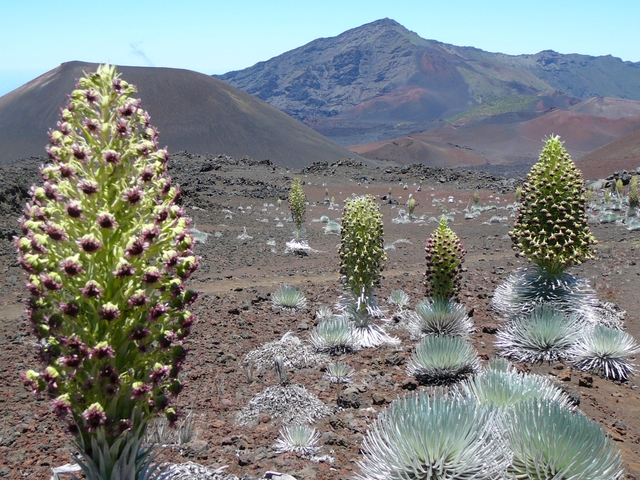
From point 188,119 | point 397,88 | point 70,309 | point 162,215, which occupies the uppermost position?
point 397,88

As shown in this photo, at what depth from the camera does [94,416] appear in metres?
1.46

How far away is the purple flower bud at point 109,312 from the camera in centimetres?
145

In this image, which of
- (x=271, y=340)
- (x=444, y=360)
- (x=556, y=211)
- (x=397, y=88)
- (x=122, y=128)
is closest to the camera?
(x=122, y=128)

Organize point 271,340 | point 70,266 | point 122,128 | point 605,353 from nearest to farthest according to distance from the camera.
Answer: point 70,266 < point 122,128 < point 605,353 < point 271,340

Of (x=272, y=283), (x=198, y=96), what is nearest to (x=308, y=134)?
(x=198, y=96)

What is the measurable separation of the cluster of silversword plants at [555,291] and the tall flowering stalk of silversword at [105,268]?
296cm

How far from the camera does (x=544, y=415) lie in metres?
2.13

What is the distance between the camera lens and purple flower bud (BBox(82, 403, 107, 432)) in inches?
57.4

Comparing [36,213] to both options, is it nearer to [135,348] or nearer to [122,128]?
[122,128]

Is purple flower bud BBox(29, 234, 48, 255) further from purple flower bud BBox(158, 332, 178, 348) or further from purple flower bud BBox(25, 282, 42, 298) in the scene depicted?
purple flower bud BBox(158, 332, 178, 348)

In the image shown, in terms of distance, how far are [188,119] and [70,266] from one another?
145ft

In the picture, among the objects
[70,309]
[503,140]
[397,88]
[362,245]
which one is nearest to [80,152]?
[70,309]

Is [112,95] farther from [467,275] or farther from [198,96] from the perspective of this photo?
[198,96]

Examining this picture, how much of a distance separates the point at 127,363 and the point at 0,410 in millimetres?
2394
